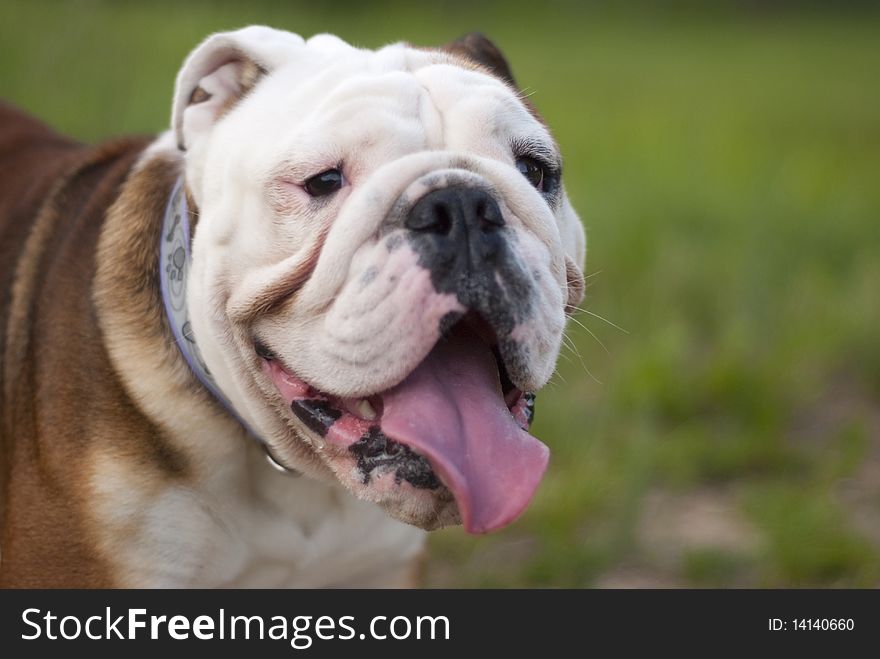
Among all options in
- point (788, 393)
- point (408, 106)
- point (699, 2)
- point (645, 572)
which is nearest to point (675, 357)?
point (788, 393)

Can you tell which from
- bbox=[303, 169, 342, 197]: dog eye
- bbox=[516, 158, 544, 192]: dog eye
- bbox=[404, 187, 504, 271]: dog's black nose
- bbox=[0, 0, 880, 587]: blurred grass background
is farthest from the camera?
bbox=[0, 0, 880, 587]: blurred grass background

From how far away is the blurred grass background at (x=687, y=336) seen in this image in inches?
167

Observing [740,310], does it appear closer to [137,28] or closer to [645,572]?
[645,572]

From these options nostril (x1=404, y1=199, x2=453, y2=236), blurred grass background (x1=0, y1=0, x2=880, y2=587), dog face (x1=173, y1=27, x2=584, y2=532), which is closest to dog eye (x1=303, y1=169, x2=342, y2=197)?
dog face (x1=173, y1=27, x2=584, y2=532)

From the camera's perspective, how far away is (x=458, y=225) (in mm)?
2555

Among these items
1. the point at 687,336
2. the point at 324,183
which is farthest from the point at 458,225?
the point at 687,336

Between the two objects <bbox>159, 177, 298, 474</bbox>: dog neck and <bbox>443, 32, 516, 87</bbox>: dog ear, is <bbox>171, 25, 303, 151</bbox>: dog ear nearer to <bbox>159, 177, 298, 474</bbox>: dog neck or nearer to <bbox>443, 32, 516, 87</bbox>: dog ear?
<bbox>159, 177, 298, 474</bbox>: dog neck

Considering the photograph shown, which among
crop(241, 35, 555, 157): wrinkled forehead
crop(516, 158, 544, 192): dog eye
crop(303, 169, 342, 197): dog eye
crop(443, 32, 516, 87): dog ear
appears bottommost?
crop(303, 169, 342, 197): dog eye

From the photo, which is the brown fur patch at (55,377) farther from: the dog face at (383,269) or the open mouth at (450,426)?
the open mouth at (450,426)

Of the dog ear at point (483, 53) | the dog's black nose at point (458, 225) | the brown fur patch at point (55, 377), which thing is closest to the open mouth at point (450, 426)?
the dog's black nose at point (458, 225)

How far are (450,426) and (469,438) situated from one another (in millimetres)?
49

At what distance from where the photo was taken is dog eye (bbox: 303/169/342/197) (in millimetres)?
2699

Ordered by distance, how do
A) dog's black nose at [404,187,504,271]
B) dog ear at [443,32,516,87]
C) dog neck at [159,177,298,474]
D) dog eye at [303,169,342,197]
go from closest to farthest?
1. dog's black nose at [404,187,504,271]
2. dog eye at [303,169,342,197]
3. dog neck at [159,177,298,474]
4. dog ear at [443,32,516,87]
